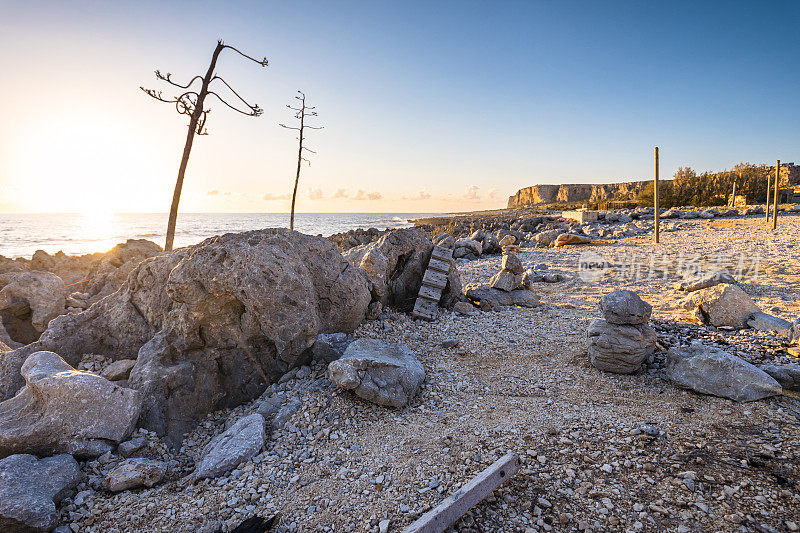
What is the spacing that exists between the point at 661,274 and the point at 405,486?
41.0 feet

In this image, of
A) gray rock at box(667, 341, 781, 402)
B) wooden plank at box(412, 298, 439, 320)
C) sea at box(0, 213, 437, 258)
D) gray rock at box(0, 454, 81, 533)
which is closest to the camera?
gray rock at box(0, 454, 81, 533)

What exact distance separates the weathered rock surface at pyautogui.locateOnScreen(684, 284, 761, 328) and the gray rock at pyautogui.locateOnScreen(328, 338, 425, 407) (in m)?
5.96

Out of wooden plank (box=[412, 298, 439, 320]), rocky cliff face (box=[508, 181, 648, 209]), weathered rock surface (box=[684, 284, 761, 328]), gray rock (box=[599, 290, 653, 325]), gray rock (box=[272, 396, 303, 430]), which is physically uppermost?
rocky cliff face (box=[508, 181, 648, 209])

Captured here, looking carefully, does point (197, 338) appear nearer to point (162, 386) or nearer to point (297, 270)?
point (162, 386)

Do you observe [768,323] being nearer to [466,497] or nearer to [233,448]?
[466,497]

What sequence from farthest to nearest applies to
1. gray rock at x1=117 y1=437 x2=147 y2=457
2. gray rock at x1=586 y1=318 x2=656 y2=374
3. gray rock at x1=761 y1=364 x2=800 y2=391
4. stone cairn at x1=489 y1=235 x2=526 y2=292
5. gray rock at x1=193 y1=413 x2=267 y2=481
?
1. stone cairn at x1=489 y1=235 x2=526 y2=292
2. gray rock at x1=586 y1=318 x2=656 y2=374
3. gray rock at x1=761 y1=364 x2=800 y2=391
4. gray rock at x1=117 y1=437 x2=147 y2=457
5. gray rock at x1=193 y1=413 x2=267 y2=481

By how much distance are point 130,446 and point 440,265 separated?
22.5 feet

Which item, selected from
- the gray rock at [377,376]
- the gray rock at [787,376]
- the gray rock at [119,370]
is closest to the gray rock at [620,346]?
the gray rock at [787,376]

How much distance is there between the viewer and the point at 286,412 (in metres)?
4.71

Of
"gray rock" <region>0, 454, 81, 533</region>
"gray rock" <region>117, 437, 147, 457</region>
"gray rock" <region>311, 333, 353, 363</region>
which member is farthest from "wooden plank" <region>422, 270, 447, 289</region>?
"gray rock" <region>0, 454, 81, 533</region>

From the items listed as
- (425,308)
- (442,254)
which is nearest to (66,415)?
(425,308)

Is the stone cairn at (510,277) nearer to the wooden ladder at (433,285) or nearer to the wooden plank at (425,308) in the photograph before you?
the wooden ladder at (433,285)

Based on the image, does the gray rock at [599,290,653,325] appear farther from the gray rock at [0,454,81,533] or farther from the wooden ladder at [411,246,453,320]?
the gray rock at [0,454,81,533]

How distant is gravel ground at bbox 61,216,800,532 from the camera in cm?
307
